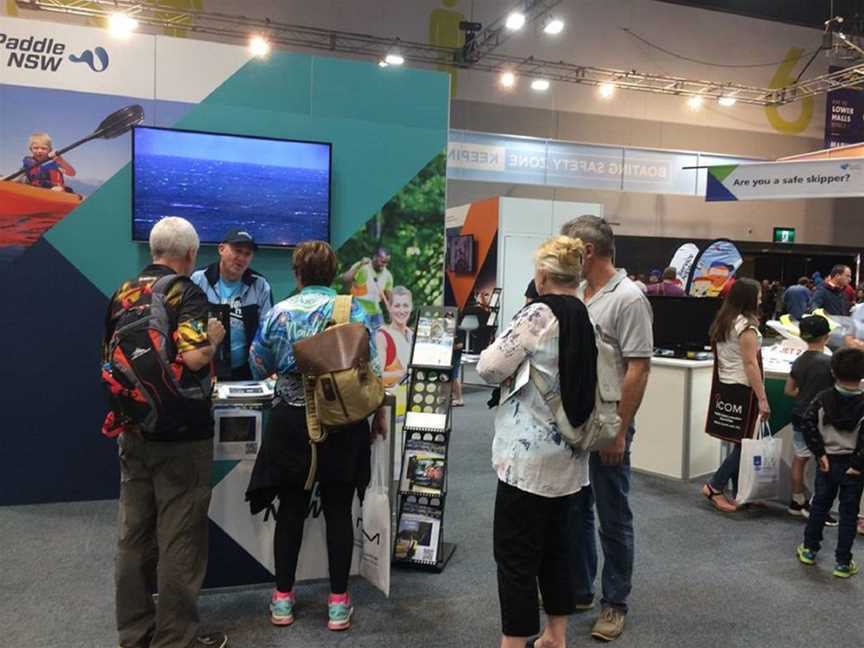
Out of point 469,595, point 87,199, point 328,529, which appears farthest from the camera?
point 87,199

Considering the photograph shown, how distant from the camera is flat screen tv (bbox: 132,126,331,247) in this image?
376 cm

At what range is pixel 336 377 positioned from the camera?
7.27 feet

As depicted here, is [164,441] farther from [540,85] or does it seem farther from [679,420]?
[540,85]

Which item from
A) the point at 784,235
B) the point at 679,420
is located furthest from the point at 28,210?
the point at 784,235

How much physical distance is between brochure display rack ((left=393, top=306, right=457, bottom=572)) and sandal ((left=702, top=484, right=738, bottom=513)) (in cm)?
181

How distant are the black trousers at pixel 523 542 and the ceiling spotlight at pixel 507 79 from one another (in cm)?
1185

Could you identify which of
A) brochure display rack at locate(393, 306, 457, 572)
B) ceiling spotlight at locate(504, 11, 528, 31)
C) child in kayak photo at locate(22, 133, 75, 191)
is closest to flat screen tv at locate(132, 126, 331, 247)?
child in kayak photo at locate(22, 133, 75, 191)

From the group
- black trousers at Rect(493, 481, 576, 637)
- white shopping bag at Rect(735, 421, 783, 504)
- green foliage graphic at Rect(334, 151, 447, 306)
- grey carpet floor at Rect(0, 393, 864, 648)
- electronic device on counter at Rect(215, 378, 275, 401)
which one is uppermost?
green foliage graphic at Rect(334, 151, 447, 306)

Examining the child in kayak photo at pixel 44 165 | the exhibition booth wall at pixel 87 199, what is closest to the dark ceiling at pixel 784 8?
the exhibition booth wall at pixel 87 199

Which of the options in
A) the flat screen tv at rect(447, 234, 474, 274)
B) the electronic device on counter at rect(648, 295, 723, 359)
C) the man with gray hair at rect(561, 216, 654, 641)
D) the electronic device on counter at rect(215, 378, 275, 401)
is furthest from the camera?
the flat screen tv at rect(447, 234, 474, 274)

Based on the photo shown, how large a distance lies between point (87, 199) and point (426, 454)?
7.98ft

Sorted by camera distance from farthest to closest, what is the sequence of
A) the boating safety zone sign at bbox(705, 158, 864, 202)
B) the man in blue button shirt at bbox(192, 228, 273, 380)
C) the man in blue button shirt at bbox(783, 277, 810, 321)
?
1. the man in blue button shirt at bbox(783, 277, 810, 321)
2. the boating safety zone sign at bbox(705, 158, 864, 202)
3. the man in blue button shirt at bbox(192, 228, 273, 380)

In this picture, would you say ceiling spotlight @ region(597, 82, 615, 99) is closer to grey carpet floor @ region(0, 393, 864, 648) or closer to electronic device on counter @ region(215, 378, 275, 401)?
grey carpet floor @ region(0, 393, 864, 648)

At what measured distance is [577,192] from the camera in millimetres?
13914
